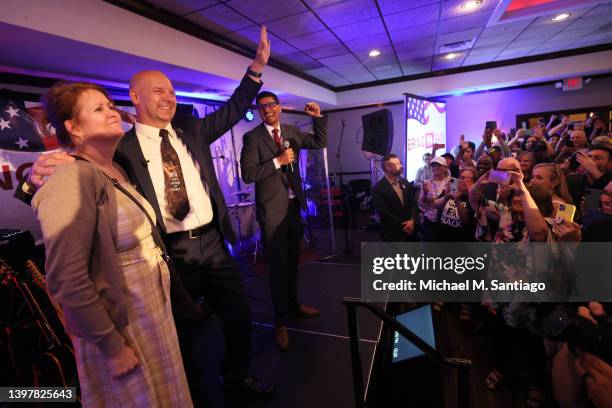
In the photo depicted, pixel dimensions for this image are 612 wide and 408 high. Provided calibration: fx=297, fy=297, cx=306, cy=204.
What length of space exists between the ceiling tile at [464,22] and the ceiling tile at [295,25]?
6.23ft

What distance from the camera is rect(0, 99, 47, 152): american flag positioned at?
295 centimetres

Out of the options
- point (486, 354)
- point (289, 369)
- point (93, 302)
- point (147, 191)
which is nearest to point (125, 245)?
point (93, 302)

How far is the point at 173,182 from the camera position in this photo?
152cm

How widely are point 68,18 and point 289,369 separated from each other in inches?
131

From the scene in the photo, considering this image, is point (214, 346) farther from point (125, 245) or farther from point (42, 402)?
point (125, 245)

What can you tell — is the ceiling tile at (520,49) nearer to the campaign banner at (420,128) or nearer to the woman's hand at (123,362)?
the campaign banner at (420,128)

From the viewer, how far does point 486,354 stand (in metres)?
2.30

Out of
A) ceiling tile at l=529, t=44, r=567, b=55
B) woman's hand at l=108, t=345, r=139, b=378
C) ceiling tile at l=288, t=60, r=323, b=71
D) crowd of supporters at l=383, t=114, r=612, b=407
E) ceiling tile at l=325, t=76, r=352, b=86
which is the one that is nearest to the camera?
woman's hand at l=108, t=345, r=139, b=378

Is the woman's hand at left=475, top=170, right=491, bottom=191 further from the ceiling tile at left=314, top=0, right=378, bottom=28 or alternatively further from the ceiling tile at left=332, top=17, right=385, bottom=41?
the ceiling tile at left=332, top=17, right=385, bottom=41

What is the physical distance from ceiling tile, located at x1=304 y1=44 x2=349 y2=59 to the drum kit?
2.77 m

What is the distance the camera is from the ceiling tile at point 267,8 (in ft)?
10.9

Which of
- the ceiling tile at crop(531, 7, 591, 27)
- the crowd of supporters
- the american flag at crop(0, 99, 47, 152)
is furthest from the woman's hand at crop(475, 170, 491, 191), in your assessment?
the american flag at crop(0, 99, 47, 152)

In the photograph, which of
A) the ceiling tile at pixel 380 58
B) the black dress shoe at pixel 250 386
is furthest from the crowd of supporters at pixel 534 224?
the ceiling tile at pixel 380 58

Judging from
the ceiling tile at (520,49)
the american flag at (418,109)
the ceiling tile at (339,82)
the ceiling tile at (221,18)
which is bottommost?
the american flag at (418,109)
